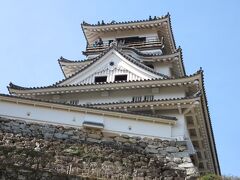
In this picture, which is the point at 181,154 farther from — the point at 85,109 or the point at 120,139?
the point at 85,109

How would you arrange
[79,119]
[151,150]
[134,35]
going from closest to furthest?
[151,150]
[79,119]
[134,35]

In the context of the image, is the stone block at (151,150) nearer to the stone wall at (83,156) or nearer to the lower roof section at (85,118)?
the stone wall at (83,156)

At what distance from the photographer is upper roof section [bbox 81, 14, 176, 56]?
2225cm

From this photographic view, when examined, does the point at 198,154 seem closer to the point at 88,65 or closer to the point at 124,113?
the point at 124,113

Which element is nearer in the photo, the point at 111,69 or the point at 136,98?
the point at 136,98

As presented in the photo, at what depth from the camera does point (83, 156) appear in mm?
9906

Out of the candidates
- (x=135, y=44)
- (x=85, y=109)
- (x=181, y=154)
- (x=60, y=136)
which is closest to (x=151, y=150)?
(x=181, y=154)

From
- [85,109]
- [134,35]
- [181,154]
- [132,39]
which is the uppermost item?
[134,35]

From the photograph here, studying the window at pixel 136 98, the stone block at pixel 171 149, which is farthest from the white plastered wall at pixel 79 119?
the window at pixel 136 98

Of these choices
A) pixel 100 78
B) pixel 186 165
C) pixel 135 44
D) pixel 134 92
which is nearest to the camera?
pixel 186 165

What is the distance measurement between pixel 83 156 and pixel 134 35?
45.6 feet

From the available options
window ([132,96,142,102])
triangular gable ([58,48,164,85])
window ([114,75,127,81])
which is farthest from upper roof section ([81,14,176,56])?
window ([132,96,142,102])

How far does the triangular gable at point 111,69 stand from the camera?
1894 centimetres

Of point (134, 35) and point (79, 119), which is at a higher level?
point (134, 35)
